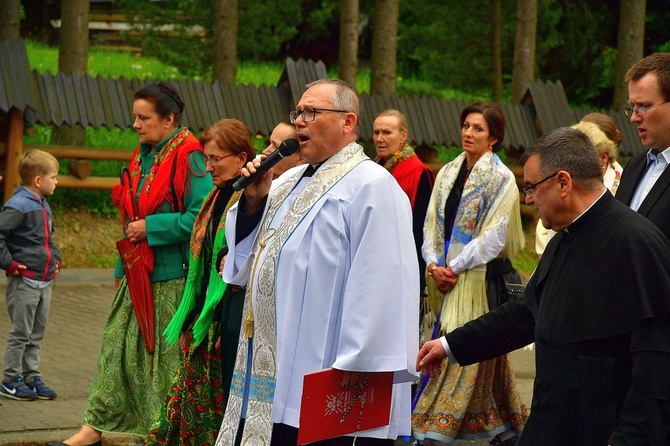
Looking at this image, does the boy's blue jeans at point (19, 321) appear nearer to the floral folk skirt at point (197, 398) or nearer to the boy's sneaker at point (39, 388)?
the boy's sneaker at point (39, 388)

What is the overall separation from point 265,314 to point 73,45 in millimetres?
10735

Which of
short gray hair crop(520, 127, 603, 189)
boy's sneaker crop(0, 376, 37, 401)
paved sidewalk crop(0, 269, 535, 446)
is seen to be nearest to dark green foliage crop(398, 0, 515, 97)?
paved sidewalk crop(0, 269, 535, 446)

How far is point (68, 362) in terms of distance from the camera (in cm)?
893

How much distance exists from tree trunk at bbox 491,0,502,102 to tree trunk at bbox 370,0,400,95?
18.1 ft

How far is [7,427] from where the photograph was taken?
6.71 metres

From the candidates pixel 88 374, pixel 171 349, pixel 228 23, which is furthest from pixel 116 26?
pixel 171 349

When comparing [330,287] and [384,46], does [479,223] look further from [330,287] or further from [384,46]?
[384,46]

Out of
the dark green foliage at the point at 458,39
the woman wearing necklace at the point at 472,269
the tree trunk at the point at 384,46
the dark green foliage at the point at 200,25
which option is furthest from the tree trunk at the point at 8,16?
the dark green foliage at the point at 458,39

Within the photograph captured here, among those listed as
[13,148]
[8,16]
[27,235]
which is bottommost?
[27,235]

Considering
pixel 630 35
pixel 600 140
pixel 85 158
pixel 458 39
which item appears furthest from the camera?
pixel 458 39

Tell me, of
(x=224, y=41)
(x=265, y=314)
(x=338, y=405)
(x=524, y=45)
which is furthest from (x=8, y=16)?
(x=338, y=405)

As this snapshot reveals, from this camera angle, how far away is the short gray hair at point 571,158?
3.79 meters

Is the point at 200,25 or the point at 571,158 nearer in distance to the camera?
the point at 571,158

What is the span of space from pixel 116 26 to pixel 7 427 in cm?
2459
